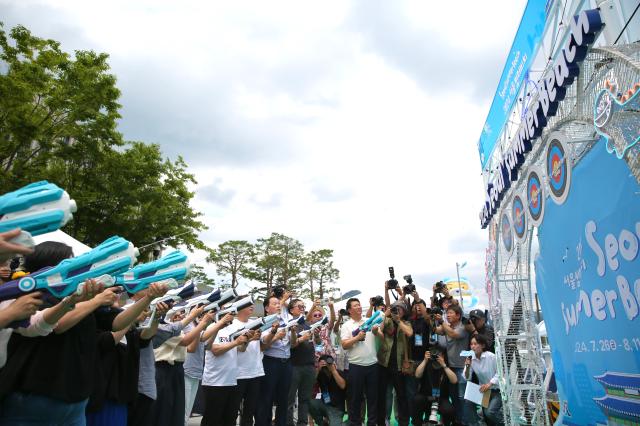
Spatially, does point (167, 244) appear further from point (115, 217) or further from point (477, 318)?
point (477, 318)

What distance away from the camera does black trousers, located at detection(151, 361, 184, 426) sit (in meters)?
4.14

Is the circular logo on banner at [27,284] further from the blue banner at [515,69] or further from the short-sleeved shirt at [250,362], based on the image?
the blue banner at [515,69]

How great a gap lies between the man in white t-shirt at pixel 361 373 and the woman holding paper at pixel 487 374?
136 cm

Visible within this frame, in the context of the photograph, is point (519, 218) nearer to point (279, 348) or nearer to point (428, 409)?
point (428, 409)

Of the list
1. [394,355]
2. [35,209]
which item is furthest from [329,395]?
[35,209]

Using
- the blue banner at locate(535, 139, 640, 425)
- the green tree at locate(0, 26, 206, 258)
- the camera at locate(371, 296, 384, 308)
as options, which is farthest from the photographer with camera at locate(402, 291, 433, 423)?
the green tree at locate(0, 26, 206, 258)

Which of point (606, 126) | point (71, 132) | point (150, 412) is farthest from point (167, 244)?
point (606, 126)

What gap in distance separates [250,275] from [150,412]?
30.4 meters

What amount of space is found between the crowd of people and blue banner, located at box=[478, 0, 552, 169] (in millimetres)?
2870

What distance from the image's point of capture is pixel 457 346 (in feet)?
22.6

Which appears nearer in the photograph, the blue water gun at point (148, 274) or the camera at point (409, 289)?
the blue water gun at point (148, 274)

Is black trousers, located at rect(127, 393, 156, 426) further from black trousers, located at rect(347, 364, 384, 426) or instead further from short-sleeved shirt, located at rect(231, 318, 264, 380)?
black trousers, located at rect(347, 364, 384, 426)

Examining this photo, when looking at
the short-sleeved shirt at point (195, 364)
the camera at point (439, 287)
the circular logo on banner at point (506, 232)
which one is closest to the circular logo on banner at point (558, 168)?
the circular logo on banner at point (506, 232)

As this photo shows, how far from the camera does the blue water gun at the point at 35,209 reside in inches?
80.1
